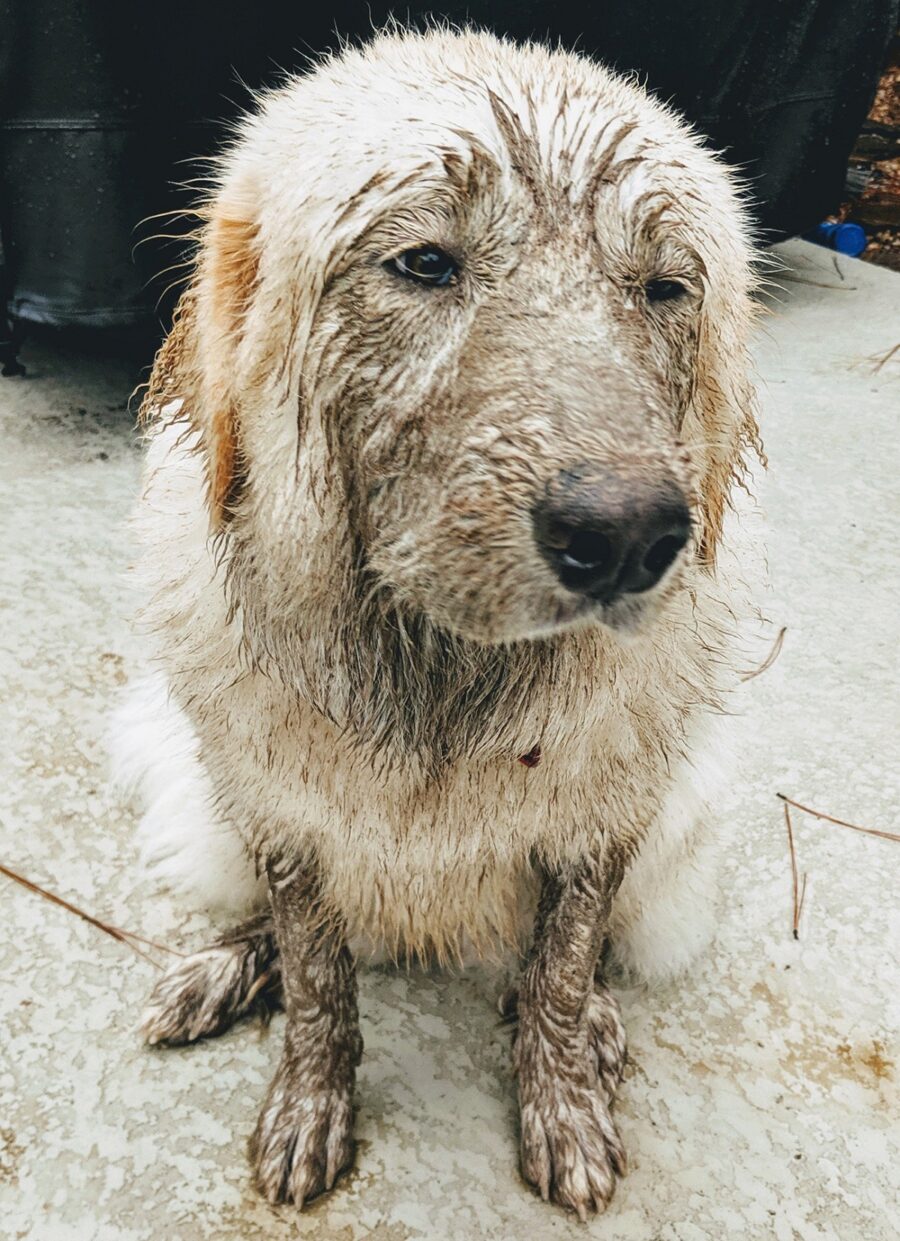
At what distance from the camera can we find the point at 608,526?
1011 millimetres

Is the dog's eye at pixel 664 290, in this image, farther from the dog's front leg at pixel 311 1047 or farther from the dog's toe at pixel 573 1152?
the dog's toe at pixel 573 1152

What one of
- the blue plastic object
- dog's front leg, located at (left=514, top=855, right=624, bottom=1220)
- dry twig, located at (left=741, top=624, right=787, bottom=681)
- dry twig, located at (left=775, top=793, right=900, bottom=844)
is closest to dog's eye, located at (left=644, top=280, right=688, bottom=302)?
dog's front leg, located at (left=514, top=855, right=624, bottom=1220)

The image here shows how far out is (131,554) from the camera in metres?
3.08

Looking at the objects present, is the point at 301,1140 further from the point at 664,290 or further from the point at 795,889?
the point at 664,290

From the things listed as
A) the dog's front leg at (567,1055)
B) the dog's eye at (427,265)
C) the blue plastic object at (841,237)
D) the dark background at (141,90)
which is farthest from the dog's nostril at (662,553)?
the blue plastic object at (841,237)

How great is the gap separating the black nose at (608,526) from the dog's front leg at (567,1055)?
772mm

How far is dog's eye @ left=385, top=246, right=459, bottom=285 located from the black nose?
0.33 meters

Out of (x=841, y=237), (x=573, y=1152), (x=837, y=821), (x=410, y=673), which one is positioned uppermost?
(x=841, y=237)

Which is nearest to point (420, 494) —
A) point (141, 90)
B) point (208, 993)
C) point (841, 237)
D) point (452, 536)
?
point (452, 536)

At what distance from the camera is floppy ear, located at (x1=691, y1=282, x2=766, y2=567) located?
4.49ft

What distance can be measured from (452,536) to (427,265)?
0.33m

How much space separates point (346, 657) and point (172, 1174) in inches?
36.7

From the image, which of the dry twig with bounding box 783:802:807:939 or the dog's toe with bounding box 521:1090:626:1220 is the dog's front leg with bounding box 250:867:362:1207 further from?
the dry twig with bounding box 783:802:807:939

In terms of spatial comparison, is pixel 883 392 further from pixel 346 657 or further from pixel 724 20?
pixel 346 657
